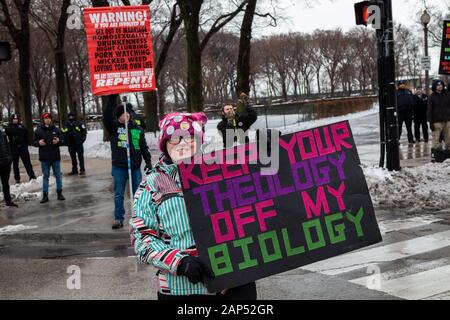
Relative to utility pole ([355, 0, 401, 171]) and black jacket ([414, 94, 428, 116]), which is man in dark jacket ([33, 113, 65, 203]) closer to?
utility pole ([355, 0, 401, 171])

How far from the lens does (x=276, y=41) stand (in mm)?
85938

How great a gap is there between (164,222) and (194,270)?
12.2 inches

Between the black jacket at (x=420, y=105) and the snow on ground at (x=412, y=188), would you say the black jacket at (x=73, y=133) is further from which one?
the black jacket at (x=420, y=105)

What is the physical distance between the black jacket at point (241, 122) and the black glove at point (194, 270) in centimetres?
888

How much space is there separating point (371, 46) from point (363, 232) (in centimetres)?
7982

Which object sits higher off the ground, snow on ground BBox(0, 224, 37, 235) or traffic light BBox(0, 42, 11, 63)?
traffic light BBox(0, 42, 11, 63)

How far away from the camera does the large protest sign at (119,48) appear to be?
31.6 ft

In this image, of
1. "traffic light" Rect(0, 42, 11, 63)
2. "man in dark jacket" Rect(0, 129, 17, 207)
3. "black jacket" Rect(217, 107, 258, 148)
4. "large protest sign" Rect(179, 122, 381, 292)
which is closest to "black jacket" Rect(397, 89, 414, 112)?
"black jacket" Rect(217, 107, 258, 148)

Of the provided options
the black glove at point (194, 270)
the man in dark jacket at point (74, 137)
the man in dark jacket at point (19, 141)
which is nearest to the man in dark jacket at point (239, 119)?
the man in dark jacket at point (19, 141)

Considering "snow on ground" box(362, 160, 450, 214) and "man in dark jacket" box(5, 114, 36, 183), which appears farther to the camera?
"man in dark jacket" box(5, 114, 36, 183)

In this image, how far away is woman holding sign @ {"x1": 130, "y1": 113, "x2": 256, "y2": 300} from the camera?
2957 millimetres

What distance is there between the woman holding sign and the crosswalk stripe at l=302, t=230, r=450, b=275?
3.62m
